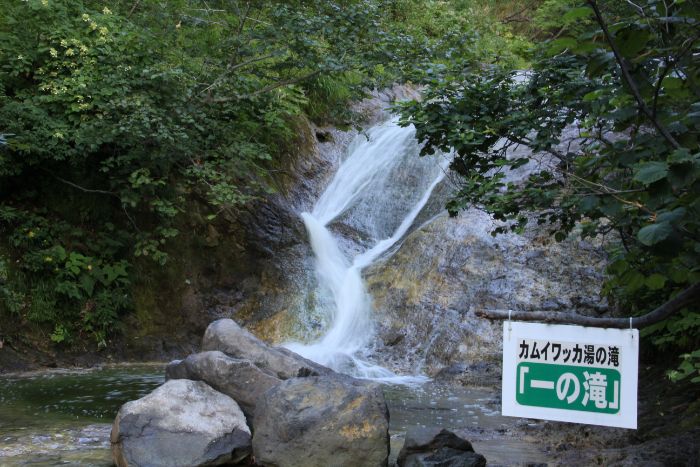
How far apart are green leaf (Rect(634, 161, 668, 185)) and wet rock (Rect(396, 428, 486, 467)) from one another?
319cm

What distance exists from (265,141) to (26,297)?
15.3 ft

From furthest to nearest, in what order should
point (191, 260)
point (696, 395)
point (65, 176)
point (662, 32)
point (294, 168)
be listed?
point (294, 168) → point (191, 260) → point (65, 176) → point (696, 395) → point (662, 32)

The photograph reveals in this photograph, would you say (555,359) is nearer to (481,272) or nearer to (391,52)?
(391,52)

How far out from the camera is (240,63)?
985 cm

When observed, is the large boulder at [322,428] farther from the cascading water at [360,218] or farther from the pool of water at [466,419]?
the cascading water at [360,218]

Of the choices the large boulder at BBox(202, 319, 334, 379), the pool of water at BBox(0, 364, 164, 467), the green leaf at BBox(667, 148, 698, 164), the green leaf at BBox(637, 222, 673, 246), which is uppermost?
the green leaf at BBox(667, 148, 698, 164)

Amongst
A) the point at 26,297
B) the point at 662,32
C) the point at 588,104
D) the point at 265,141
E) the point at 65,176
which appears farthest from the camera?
the point at 265,141

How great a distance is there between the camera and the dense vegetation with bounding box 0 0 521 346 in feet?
29.2

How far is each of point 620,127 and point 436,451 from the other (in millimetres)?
2907

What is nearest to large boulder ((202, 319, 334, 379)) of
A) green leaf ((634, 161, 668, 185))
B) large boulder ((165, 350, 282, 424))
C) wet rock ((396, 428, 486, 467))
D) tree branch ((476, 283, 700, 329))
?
large boulder ((165, 350, 282, 424))

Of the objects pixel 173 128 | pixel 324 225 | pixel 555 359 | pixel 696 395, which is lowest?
pixel 696 395

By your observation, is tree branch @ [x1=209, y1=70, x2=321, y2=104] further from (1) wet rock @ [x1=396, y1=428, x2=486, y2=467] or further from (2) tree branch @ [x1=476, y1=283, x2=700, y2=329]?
(2) tree branch @ [x1=476, y1=283, x2=700, y2=329]

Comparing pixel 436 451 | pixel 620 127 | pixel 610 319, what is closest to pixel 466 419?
pixel 436 451

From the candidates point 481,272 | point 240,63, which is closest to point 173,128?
point 240,63
